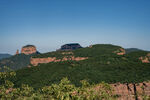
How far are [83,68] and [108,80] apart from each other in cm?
2267

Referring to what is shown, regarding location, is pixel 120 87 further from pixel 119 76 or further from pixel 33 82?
pixel 33 82

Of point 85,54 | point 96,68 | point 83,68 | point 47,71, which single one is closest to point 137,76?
point 96,68

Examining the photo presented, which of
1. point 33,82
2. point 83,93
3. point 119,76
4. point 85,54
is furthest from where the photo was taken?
point 85,54

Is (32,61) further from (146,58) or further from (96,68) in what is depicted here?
(146,58)

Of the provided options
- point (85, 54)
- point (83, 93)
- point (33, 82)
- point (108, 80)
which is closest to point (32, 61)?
point (85, 54)

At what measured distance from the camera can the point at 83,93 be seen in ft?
98.5

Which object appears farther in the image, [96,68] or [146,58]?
[146,58]

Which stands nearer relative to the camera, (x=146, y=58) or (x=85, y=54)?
(x=146, y=58)

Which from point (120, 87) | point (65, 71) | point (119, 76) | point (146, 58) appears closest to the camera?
point (120, 87)

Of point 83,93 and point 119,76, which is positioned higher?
point 83,93

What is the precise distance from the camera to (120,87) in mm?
79000

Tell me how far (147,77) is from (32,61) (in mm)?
128194

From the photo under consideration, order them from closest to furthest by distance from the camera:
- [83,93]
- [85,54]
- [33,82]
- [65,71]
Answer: [83,93] < [33,82] < [65,71] < [85,54]

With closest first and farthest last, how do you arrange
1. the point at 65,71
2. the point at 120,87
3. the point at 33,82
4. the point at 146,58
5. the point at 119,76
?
1. the point at 120,87
2. the point at 33,82
3. the point at 119,76
4. the point at 65,71
5. the point at 146,58
